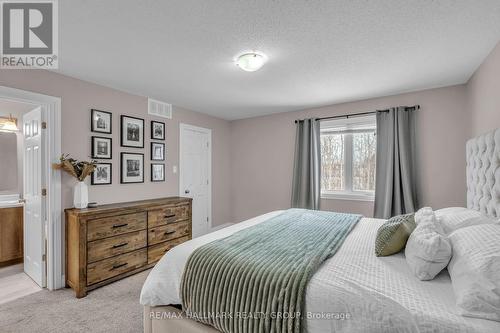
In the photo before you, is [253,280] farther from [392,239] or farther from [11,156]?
[11,156]

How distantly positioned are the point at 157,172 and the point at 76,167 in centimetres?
117

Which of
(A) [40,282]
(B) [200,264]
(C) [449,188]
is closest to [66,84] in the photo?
(A) [40,282]

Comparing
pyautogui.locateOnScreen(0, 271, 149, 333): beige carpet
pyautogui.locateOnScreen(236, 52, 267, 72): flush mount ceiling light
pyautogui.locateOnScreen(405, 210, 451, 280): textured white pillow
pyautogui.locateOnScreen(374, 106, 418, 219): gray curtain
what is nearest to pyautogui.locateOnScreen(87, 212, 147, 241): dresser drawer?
pyautogui.locateOnScreen(0, 271, 149, 333): beige carpet

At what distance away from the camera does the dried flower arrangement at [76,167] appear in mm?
2583

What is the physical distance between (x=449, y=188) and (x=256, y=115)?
333cm

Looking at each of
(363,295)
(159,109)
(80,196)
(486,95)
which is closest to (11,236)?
(80,196)

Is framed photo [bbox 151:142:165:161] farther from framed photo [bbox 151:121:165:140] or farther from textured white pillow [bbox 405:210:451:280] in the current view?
textured white pillow [bbox 405:210:451:280]

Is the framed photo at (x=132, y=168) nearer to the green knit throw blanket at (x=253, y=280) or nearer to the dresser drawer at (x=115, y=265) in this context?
the dresser drawer at (x=115, y=265)

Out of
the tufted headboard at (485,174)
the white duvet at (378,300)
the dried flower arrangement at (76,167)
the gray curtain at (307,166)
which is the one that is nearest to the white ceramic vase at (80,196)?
the dried flower arrangement at (76,167)

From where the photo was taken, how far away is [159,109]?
3730 millimetres

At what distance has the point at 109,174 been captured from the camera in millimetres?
3090

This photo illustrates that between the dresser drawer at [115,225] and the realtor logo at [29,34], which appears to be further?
the dresser drawer at [115,225]

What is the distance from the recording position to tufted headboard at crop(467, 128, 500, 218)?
180 cm

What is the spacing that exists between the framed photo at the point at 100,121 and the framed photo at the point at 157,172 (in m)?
0.83
